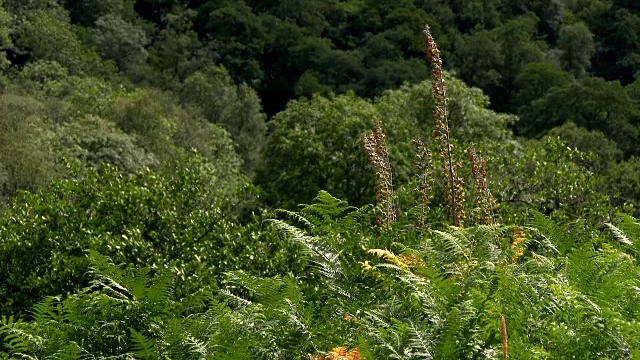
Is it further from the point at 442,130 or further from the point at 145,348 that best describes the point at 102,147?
the point at 145,348

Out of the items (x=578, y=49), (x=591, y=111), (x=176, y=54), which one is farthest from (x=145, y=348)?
(x=578, y=49)

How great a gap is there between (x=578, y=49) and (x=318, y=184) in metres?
46.3

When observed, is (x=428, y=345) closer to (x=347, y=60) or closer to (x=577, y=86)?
(x=577, y=86)

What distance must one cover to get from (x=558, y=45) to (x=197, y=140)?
37.3 meters

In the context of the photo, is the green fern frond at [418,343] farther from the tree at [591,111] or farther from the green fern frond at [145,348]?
the tree at [591,111]

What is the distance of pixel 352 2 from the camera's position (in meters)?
80.5

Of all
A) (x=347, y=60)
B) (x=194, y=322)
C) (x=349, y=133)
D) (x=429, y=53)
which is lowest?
(x=347, y=60)

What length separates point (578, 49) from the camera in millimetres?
69188

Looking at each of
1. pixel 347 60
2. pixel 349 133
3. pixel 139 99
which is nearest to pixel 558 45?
pixel 347 60

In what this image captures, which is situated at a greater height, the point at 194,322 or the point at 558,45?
the point at 194,322

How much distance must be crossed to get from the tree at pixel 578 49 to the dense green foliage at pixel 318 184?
19cm

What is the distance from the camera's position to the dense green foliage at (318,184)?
4.85m

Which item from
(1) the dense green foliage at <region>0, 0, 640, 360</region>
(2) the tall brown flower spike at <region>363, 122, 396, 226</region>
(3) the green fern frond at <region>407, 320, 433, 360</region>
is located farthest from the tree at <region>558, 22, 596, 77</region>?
(3) the green fern frond at <region>407, 320, 433, 360</region>

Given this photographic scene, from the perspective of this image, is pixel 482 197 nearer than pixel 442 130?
Yes
